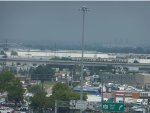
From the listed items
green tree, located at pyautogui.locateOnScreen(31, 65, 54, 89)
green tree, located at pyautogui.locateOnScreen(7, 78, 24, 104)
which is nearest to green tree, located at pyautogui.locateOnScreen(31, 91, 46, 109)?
green tree, located at pyautogui.locateOnScreen(7, 78, 24, 104)

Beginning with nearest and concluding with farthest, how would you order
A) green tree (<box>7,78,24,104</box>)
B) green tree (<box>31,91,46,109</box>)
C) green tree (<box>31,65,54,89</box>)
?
green tree (<box>31,91,46,109</box>) → green tree (<box>7,78,24,104</box>) → green tree (<box>31,65,54,89</box>)

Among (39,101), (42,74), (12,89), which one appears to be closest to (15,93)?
(12,89)

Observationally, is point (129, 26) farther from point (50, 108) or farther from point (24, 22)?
point (50, 108)

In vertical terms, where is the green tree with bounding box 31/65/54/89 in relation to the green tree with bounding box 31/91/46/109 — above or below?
above

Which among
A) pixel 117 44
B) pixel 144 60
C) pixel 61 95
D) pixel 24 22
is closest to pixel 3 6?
pixel 24 22

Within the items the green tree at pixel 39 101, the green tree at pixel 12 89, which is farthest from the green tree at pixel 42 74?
the green tree at pixel 39 101

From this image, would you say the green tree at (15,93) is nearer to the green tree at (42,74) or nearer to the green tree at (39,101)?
the green tree at (39,101)

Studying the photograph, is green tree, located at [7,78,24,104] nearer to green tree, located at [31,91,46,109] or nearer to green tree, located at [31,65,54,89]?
green tree, located at [31,91,46,109]

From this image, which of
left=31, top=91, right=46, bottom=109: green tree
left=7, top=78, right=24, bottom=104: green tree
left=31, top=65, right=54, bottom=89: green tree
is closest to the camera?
left=31, top=91, right=46, bottom=109: green tree

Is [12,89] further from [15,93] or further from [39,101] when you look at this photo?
[39,101]

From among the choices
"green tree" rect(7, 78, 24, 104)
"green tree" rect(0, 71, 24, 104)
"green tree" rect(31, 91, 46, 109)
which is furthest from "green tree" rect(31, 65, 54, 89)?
"green tree" rect(31, 91, 46, 109)

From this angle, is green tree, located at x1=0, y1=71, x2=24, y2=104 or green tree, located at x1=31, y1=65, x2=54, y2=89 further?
green tree, located at x1=31, y1=65, x2=54, y2=89
